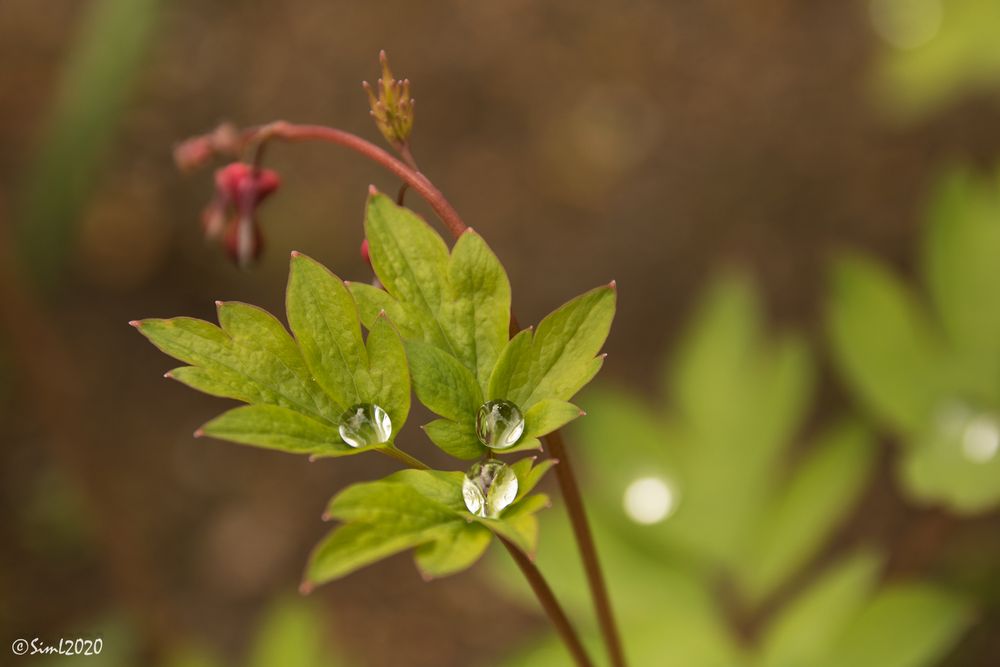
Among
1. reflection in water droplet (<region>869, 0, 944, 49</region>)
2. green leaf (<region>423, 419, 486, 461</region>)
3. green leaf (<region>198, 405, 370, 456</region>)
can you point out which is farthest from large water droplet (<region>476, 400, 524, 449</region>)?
reflection in water droplet (<region>869, 0, 944, 49</region>)

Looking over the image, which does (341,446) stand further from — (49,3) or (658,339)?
(49,3)

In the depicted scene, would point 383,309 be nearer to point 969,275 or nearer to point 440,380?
point 440,380

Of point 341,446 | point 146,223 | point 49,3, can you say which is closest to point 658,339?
point 146,223

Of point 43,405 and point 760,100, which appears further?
point 760,100

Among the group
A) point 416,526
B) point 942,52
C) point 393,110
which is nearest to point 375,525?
point 416,526

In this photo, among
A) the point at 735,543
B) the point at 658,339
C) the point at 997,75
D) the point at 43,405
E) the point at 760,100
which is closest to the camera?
the point at 735,543

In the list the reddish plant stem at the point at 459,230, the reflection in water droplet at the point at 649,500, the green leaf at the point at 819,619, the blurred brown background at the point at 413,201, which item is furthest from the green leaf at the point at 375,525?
the blurred brown background at the point at 413,201

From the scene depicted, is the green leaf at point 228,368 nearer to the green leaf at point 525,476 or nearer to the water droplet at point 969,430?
the green leaf at point 525,476
